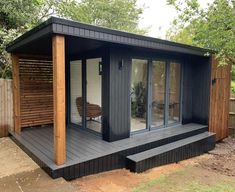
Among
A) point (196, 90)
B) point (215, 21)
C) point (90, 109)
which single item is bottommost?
point (90, 109)

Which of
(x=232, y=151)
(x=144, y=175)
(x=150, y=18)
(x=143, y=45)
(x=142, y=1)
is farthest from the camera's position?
(x=150, y=18)

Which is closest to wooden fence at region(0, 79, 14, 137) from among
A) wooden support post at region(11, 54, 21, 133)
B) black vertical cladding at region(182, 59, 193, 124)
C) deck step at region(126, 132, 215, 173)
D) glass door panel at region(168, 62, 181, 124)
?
wooden support post at region(11, 54, 21, 133)

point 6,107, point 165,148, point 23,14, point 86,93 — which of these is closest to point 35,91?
point 6,107

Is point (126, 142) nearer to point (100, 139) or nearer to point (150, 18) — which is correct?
point (100, 139)

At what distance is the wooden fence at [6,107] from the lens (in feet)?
18.6

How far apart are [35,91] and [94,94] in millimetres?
1886

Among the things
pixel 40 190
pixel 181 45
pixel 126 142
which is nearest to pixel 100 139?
pixel 126 142

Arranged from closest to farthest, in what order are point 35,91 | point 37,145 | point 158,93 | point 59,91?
point 59,91, point 37,145, point 158,93, point 35,91

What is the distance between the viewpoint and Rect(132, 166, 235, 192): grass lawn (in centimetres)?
356

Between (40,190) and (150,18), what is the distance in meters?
19.2

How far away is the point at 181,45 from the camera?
17.9 feet

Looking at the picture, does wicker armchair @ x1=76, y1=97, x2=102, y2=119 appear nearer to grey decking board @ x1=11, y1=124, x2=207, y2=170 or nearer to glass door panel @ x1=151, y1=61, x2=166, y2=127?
grey decking board @ x1=11, y1=124, x2=207, y2=170

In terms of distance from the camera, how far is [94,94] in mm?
5324

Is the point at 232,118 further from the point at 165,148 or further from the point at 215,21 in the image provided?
the point at 165,148
